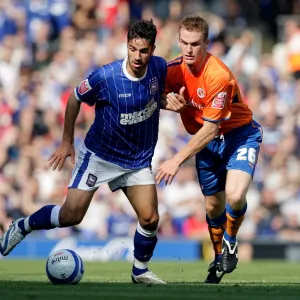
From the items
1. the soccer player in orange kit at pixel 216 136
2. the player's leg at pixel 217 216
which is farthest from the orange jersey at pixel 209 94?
the player's leg at pixel 217 216

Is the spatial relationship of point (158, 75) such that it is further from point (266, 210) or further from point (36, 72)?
point (36, 72)

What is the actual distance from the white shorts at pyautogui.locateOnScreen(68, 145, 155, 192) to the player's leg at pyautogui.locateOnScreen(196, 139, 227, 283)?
86 centimetres

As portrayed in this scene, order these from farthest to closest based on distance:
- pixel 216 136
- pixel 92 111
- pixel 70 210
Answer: pixel 92 111, pixel 216 136, pixel 70 210

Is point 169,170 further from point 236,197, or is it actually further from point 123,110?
point 236,197

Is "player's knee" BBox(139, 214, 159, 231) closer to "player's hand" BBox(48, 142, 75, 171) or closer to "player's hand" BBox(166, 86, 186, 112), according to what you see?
"player's hand" BBox(48, 142, 75, 171)

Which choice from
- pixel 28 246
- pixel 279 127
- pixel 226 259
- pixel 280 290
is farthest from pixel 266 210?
pixel 280 290

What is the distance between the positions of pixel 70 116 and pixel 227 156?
1.65 m

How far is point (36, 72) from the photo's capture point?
760 inches

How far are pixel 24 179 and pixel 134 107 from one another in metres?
8.40

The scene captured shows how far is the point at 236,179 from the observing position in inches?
366

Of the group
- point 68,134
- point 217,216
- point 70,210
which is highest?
point 68,134

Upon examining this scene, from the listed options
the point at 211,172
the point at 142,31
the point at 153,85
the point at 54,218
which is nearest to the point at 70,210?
the point at 54,218

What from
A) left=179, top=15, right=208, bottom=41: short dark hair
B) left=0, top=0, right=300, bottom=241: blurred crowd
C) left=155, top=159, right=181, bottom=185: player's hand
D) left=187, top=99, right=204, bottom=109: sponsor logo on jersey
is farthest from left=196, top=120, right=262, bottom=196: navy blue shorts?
left=0, top=0, right=300, bottom=241: blurred crowd

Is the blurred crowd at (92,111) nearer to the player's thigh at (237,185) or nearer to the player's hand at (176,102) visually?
the player's thigh at (237,185)
